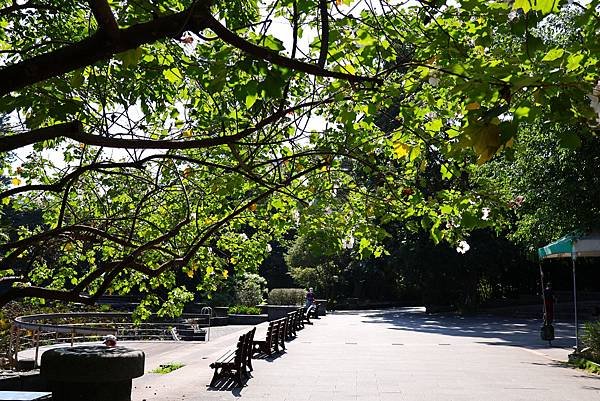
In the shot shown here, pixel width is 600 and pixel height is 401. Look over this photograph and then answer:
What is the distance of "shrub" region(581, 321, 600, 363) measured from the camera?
13805mm

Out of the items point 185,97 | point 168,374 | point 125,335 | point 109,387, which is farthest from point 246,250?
point 125,335

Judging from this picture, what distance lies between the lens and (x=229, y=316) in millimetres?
31234

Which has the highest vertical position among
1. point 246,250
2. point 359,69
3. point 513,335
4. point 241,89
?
point 359,69

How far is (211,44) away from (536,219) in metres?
12.3

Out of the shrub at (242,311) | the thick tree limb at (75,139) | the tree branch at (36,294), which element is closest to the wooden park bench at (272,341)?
the tree branch at (36,294)

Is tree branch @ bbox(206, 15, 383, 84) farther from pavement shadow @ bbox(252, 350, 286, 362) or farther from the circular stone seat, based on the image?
pavement shadow @ bbox(252, 350, 286, 362)

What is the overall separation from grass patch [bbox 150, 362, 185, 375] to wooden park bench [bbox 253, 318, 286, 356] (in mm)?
1831

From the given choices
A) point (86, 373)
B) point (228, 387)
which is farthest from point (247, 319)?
point (86, 373)

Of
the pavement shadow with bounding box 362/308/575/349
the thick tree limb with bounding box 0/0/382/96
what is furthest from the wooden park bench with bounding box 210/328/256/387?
the pavement shadow with bounding box 362/308/575/349

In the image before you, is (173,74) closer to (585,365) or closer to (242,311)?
(585,365)

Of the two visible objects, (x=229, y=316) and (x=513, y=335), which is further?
(x=229, y=316)

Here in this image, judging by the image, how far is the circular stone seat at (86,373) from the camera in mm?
5801

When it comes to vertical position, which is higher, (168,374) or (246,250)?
(246,250)

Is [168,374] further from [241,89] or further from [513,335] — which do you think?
[513,335]
